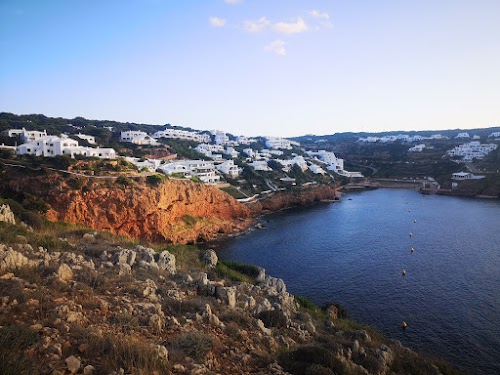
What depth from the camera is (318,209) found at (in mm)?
65312

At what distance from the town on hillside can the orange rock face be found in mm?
6465

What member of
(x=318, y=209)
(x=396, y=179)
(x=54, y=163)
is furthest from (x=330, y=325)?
(x=396, y=179)

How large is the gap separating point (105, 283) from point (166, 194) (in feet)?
105

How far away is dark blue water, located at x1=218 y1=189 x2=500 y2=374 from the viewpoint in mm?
21312

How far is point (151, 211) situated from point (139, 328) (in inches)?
1258

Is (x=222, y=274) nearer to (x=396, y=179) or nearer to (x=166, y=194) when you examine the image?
(x=166, y=194)

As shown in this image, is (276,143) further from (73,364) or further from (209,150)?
(73,364)

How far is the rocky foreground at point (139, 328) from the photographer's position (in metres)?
6.50

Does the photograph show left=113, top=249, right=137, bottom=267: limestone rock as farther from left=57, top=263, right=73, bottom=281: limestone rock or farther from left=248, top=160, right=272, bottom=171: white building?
left=248, top=160, right=272, bottom=171: white building

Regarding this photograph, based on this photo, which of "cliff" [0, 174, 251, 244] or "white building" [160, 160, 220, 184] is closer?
"cliff" [0, 174, 251, 244]

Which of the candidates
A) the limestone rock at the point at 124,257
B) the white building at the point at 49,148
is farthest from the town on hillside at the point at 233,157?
the limestone rock at the point at 124,257

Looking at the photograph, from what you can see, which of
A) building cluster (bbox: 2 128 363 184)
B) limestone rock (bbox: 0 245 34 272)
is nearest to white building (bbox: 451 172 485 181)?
building cluster (bbox: 2 128 363 184)

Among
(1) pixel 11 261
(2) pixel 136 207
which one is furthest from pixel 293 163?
(1) pixel 11 261

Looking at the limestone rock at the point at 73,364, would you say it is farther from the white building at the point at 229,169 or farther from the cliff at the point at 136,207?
the white building at the point at 229,169
